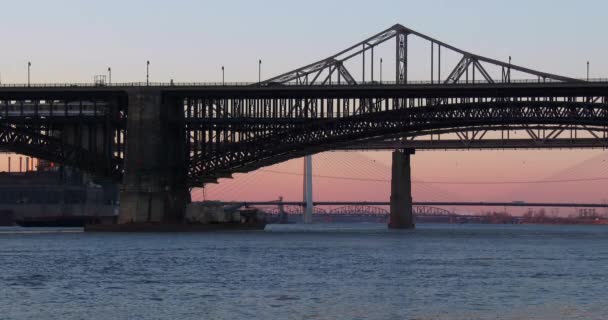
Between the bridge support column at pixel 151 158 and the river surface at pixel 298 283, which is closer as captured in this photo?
the river surface at pixel 298 283

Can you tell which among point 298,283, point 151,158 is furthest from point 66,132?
point 298,283

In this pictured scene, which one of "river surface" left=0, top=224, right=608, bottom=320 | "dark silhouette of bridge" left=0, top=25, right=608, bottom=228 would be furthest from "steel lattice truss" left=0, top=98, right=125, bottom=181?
"river surface" left=0, top=224, right=608, bottom=320

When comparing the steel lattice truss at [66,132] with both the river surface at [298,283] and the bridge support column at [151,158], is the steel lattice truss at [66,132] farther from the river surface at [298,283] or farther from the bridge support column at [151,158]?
the river surface at [298,283]

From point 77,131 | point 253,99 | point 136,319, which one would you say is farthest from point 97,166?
point 136,319

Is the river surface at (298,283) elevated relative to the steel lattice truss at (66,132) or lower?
lower

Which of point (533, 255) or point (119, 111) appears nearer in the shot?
point (533, 255)

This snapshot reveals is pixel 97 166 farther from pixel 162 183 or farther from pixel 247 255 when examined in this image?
pixel 247 255

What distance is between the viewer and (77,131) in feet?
518

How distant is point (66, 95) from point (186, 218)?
2093 centimetres

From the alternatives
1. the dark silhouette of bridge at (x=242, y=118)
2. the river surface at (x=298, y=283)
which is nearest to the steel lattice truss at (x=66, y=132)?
the dark silhouette of bridge at (x=242, y=118)

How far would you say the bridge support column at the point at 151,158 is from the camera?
150 meters

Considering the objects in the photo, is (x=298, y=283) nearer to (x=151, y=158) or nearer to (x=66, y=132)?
(x=151, y=158)

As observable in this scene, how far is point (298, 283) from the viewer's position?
69.5 meters

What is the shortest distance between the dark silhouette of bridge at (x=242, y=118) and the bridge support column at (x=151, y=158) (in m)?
0.11
